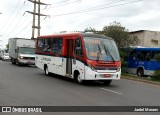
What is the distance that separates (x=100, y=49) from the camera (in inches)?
696

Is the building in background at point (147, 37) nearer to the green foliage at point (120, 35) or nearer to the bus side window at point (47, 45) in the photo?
the green foliage at point (120, 35)

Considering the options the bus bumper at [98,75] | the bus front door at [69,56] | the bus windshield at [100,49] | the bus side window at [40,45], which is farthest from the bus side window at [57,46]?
the bus bumper at [98,75]

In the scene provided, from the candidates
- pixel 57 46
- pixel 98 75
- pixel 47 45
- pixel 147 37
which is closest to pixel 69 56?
pixel 57 46

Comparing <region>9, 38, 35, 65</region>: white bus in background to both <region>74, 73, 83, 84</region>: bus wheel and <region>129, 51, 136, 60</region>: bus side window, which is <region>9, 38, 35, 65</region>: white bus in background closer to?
<region>129, 51, 136, 60</region>: bus side window

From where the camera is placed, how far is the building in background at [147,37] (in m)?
41.3

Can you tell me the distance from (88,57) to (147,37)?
25.9 meters

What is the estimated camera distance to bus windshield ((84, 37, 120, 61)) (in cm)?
1742

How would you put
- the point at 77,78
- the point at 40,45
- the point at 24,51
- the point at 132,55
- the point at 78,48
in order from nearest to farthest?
the point at 78,48
the point at 77,78
the point at 40,45
the point at 132,55
the point at 24,51

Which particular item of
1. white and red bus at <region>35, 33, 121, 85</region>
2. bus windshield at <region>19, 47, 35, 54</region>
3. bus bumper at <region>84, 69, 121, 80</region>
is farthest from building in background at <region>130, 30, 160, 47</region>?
bus bumper at <region>84, 69, 121, 80</region>

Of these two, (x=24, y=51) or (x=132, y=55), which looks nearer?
(x=132, y=55)

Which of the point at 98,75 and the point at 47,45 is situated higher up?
the point at 47,45

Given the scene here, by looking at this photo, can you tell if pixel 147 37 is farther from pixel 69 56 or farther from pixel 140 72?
pixel 69 56

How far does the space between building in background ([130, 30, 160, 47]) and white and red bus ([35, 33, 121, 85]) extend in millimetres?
21712

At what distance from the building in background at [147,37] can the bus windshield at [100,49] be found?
22.8 meters
